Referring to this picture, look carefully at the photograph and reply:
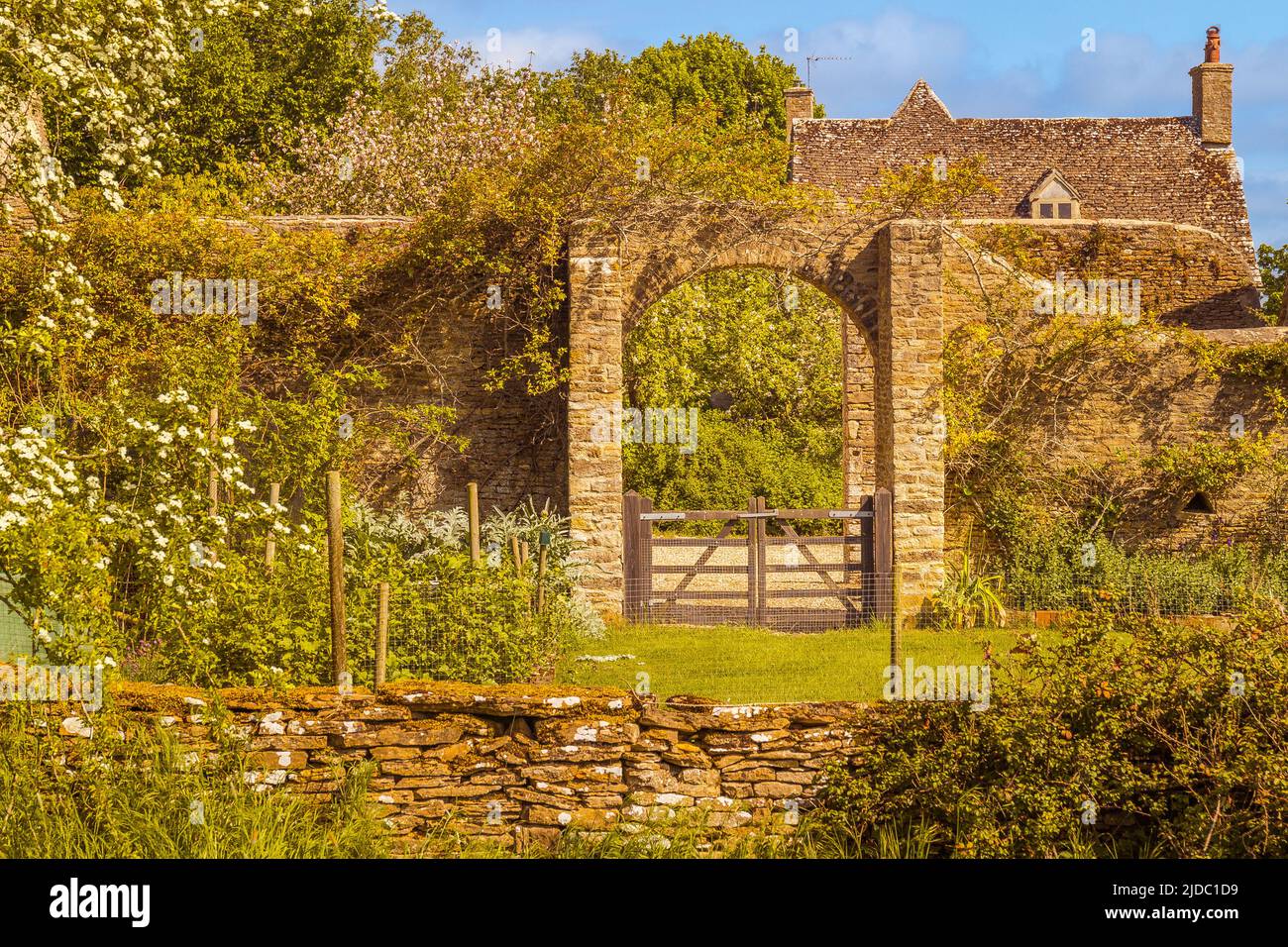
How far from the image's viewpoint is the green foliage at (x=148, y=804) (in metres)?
5.37

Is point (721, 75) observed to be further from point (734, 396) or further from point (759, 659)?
point (759, 659)

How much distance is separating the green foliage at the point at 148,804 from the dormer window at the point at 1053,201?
18.5 metres

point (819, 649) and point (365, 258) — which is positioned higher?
point (365, 258)

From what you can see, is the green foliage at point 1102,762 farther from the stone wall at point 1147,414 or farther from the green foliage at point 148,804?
the stone wall at point 1147,414

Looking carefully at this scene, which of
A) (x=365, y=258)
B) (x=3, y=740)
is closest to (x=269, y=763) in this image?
(x=3, y=740)

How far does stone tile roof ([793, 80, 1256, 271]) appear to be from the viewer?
69.3ft

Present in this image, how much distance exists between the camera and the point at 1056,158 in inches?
863

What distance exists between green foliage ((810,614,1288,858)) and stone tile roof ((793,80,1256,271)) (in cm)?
1629

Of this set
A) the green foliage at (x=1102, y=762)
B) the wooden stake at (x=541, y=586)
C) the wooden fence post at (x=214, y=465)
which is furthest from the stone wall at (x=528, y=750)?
the wooden stake at (x=541, y=586)

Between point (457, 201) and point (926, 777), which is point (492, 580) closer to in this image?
point (926, 777)

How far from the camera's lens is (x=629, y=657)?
9.27 meters

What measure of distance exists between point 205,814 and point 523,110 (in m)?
22.3

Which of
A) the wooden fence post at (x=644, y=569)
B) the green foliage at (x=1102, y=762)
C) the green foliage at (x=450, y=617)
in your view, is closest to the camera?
the green foliage at (x=1102, y=762)

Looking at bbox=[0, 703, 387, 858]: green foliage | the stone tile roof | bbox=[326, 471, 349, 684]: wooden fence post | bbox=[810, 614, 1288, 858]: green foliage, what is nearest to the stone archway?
bbox=[326, 471, 349, 684]: wooden fence post
